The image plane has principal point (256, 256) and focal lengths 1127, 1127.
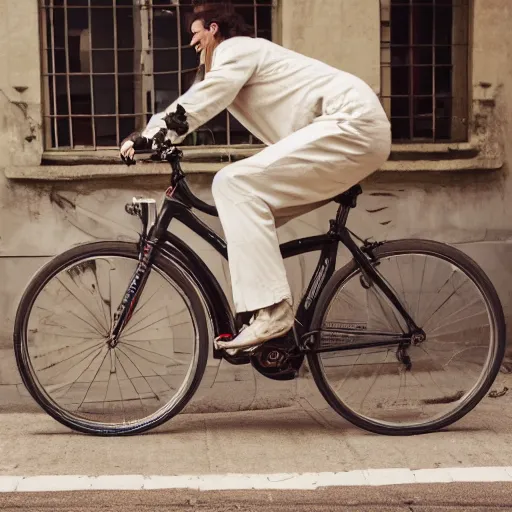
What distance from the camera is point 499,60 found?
6898mm

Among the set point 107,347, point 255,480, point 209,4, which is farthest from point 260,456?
point 209,4

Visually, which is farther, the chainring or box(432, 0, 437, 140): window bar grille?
box(432, 0, 437, 140): window bar grille

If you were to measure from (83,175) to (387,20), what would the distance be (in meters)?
2.11

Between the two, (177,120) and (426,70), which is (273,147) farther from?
(426,70)

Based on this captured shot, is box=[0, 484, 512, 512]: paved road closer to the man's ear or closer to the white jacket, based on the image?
the white jacket

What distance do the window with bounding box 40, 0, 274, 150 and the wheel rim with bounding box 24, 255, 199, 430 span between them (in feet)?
6.67

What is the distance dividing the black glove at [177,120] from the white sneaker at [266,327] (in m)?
0.84

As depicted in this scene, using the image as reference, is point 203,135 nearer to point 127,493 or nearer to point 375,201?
point 375,201

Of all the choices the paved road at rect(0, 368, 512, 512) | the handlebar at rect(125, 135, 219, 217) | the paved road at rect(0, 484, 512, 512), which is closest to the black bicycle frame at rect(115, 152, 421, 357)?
the handlebar at rect(125, 135, 219, 217)

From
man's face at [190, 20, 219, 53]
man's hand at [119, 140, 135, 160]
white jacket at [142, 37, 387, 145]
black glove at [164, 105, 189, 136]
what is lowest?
man's hand at [119, 140, 135, 160]

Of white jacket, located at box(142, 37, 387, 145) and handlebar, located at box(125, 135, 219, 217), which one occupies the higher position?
white jacket, located at box(142, 37, 387, 145)

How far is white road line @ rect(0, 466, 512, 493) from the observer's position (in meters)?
4.27

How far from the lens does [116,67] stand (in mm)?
6922

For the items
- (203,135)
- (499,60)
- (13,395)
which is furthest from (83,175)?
(499,60)
